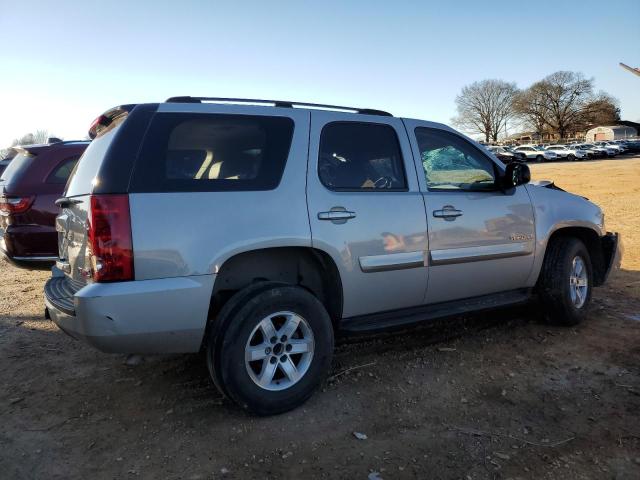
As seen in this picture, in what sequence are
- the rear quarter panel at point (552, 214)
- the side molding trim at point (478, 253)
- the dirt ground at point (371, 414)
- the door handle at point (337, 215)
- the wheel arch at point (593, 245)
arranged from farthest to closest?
the wheel arch at point (593, 245) → the rear quarter panel at point (552, 214) → the side molding trim at point (478, 253) → the door handle at point (337, 215) → the dirt ground at point (371, 414)

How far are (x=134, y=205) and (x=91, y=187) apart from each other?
344 millimetres

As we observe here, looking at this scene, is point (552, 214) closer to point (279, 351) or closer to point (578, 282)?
point (578, 282)

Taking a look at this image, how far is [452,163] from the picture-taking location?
4.25m

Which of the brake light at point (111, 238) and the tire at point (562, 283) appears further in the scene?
the tire at point (562, 283)

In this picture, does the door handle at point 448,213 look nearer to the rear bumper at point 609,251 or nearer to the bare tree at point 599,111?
the rear bumper at point 609,251

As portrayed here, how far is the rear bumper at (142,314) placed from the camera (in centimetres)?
281

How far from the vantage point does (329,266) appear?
11.5 feet

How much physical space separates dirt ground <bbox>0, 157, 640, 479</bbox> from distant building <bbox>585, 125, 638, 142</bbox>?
93.5 metres

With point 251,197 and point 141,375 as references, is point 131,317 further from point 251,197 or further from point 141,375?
point 141,375

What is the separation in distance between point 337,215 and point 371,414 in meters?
1.28

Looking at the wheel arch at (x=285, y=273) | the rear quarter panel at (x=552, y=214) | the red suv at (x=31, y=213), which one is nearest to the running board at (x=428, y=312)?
the wheel arch at (x=285, y=273)

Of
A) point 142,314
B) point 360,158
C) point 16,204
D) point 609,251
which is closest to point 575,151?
point 609,251

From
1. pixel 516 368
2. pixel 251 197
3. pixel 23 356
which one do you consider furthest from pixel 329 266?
pixel 23 356

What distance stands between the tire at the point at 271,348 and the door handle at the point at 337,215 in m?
0.50
